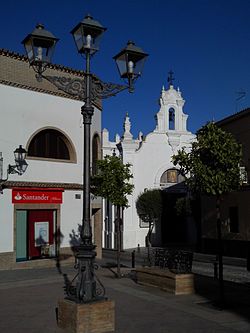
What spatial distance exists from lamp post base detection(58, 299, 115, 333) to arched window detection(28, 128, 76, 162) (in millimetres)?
11840

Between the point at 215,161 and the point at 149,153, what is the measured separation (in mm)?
23268

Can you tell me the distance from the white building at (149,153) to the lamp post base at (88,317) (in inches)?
951

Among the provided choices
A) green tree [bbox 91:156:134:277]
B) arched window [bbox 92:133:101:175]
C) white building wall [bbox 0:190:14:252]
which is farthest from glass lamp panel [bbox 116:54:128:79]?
arched window [bbox 92:133:101:175]

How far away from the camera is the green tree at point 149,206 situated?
104 feet

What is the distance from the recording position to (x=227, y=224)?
24922 millimetres

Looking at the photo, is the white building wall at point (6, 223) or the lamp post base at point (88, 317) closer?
the lamp post base at point (88, 317)

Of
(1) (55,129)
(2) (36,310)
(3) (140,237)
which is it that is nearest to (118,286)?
(2) (36,310)

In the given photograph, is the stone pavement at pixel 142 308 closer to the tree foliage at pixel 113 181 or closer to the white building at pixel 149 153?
the tree foliage at pixel 113 181

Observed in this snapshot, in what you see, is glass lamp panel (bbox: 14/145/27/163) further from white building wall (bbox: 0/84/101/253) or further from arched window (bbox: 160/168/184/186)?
arched window (bbox: 160/168/184/186)

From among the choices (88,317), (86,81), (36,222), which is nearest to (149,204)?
(36,222)

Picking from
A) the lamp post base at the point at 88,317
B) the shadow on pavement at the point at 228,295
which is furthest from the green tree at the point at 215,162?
the lamp post base at the point at 88,317

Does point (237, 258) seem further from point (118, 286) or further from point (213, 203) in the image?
point (118, 286)

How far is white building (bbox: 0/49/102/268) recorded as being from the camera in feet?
58.7

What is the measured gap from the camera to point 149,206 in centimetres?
3189
